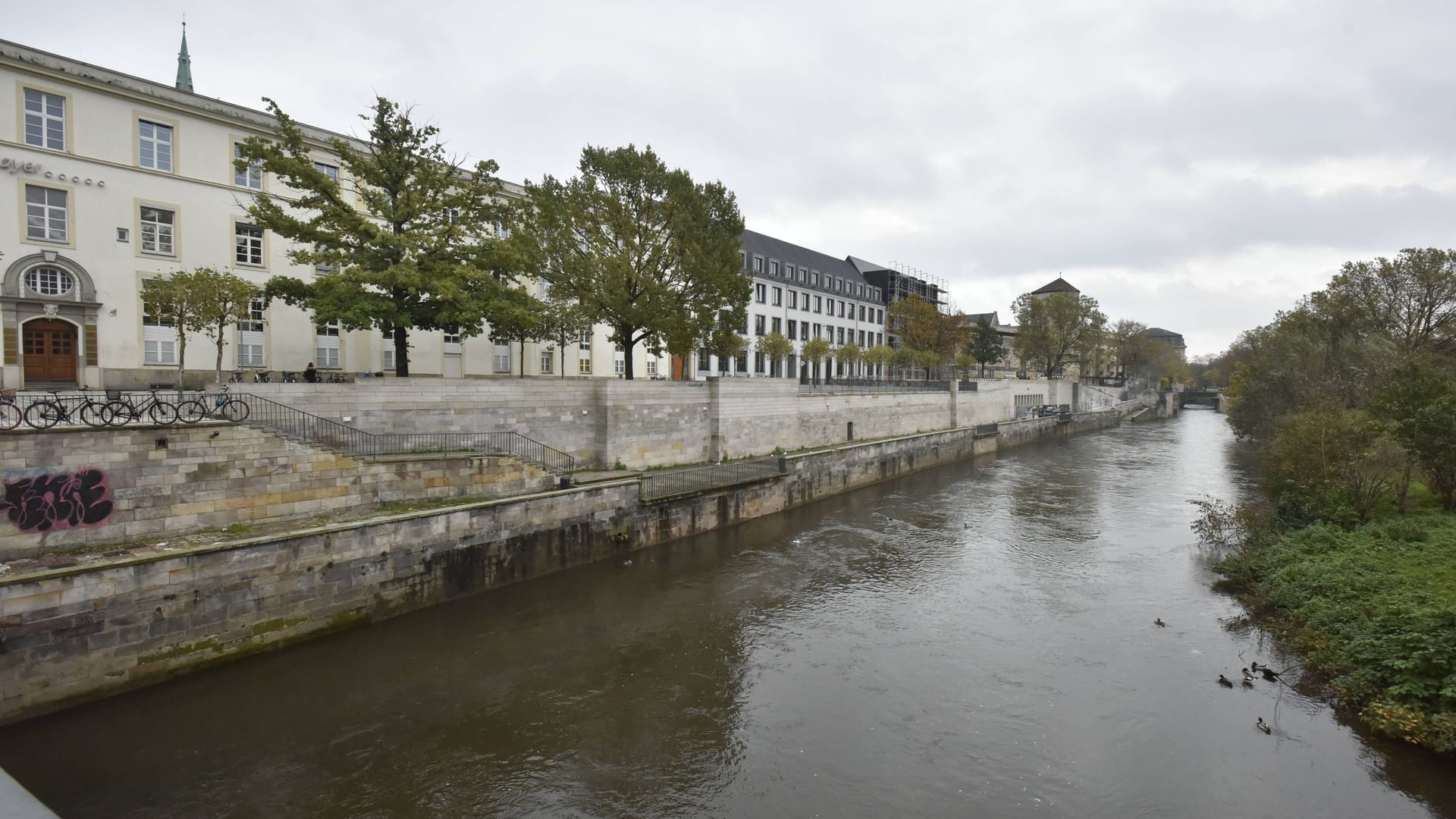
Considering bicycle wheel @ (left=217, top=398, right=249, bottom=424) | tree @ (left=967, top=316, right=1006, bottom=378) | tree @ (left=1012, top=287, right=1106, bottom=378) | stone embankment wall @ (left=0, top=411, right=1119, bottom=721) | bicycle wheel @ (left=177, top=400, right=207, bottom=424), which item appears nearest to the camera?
stone embankment wall @ (left=0, top=411, right=1119, bottom=721)

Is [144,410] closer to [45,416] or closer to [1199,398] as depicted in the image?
[45,416]

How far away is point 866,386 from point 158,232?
31.7 meters

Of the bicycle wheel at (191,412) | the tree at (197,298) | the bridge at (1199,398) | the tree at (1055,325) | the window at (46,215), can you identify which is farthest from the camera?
the bridge at (1199,398)

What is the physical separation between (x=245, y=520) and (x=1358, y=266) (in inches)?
1853

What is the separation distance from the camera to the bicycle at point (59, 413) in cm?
1177

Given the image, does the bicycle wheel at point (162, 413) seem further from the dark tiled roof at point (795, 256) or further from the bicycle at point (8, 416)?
the dark tiled roof at point (795, 256)

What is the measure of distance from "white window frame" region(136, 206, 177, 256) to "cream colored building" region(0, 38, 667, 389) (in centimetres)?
4

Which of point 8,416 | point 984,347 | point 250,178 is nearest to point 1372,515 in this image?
point 8,416

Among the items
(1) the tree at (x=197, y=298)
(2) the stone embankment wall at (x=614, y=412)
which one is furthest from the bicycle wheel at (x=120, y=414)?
(1) the tree at (x=197, y=298)

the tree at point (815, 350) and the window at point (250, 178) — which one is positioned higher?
the window at point (250, 178)

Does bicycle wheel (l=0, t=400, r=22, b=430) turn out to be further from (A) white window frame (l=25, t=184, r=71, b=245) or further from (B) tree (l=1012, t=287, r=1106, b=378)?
(B) tree (l=1012, t=287, r=1106, b=378)

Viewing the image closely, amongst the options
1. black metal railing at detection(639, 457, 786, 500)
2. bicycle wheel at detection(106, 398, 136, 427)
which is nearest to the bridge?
black metal railing at detection(639, 457, 786, 500)

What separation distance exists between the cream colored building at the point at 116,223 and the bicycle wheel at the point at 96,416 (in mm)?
11385

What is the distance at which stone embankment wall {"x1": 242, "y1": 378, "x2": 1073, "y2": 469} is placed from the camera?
1786 cm
